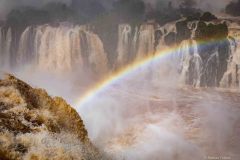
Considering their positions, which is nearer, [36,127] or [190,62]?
[36,127]

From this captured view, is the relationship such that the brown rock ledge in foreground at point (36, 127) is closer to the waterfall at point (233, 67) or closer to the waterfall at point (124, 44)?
the waterfall at point (233, 67)

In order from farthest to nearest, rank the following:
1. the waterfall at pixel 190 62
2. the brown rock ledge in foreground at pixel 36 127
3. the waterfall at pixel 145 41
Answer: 1. the waterfall at pixel 145 41
2. the waterfall at pixel 190 62
3. the brown rock ledge in foreground at pixel 36 127

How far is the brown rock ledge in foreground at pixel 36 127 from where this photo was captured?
16.1 ft

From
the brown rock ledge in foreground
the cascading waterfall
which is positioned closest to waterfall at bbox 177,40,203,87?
the cascading waterfall

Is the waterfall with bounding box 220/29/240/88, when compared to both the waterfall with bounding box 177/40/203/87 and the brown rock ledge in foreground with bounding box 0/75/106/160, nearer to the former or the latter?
the waterfall with bounding box 177/40/203/87

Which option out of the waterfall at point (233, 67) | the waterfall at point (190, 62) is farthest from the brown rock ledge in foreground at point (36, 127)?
the waterfall at point (190, 62)

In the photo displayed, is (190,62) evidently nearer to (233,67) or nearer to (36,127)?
(233,67)

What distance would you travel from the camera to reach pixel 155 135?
3709 cm

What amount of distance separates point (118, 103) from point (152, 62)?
7488 mm

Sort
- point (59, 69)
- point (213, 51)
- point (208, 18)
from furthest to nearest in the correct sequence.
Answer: point (59, 69), point (208, 18), point (213, 51)

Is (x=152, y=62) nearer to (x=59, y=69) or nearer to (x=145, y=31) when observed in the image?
(x=145, y=31)

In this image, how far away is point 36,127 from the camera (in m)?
5.75

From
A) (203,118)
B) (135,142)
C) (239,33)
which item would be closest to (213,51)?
(239,33)

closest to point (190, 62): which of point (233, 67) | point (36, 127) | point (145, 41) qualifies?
point (233, 67)
